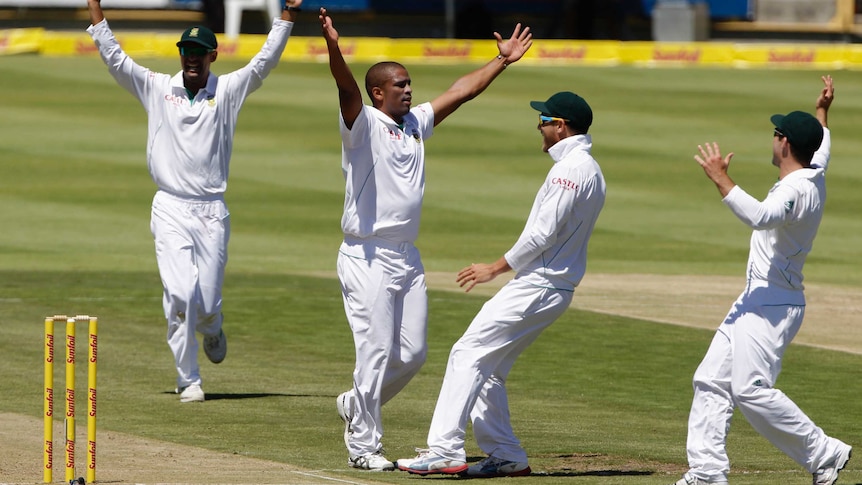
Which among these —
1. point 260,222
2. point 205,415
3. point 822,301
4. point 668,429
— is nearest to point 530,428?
point 668,429

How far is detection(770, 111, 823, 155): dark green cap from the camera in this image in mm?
8117

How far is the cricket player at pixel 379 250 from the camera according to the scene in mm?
8734

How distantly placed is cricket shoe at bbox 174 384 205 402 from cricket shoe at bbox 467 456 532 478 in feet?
9.49

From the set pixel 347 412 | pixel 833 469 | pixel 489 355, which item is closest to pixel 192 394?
pixel 347 412

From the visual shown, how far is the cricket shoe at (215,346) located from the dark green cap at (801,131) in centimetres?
485

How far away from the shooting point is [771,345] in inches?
318

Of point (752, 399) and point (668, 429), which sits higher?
point (752, 399)

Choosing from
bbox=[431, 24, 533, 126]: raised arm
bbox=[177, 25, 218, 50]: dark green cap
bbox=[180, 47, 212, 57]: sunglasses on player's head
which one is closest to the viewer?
bbox=[431, 24, 533, 126]: raised arm

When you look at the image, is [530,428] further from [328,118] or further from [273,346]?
[328,118]

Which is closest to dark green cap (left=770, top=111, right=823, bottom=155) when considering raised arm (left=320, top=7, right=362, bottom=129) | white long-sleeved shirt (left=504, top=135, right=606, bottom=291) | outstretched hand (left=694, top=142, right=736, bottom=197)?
outstretched hand (left=694, top=142, right=736, bottom=197)

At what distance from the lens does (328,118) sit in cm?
3222

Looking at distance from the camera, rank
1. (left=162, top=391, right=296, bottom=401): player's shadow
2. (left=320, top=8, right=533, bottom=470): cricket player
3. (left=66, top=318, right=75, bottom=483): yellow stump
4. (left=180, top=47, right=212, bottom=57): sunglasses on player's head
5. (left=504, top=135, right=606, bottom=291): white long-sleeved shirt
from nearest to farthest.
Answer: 1. (left=66, top=318, right=75, bottom=483): yellow stump
2. (left=504, top=135, right=606, bottom=291): white long-sleeved shirt
3. (left=320, top=8, right=533, bottom=470): cricket player
4. (left=180, top=47, right=212, bottom=57): sunglasses on player's head
5. (left=162, top=391, right=296, bottom=401): player's shadow

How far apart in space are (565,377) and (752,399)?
4.23 meters

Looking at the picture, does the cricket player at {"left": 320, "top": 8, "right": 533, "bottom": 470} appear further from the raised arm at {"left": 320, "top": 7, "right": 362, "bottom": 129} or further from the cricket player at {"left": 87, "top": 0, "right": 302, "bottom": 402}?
the cricket player at {"left": 87, "top": 0, "right": 302, "bottom": 402}
